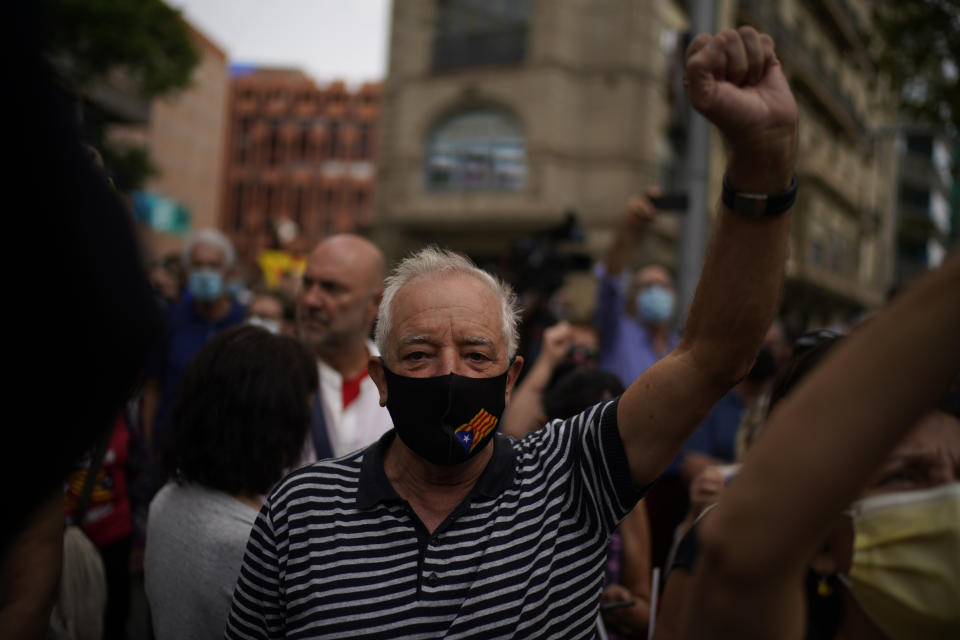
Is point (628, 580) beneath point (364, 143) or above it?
beneath

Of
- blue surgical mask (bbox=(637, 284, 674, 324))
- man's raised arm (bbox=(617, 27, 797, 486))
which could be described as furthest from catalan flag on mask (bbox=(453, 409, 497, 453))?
blue surgical mask (bbox=(637, 284, 674, 324))

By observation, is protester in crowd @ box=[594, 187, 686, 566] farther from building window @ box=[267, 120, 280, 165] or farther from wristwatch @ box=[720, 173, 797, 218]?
building window @ box=[267, 120, 280, 165]

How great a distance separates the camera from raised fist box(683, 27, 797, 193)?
1.30 meters

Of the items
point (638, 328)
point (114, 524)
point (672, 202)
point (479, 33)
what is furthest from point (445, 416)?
point (479, 33)

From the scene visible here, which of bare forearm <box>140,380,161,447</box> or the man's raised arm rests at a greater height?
the man's raised arm

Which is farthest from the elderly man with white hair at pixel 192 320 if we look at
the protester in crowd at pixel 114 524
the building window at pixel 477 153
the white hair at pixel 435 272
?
the building window at pixel 477 153

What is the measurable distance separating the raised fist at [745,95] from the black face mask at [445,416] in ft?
2.48

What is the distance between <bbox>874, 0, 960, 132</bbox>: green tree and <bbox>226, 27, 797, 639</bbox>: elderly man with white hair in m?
7.49

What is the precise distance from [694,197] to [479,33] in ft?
56.2

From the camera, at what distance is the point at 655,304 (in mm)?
4621

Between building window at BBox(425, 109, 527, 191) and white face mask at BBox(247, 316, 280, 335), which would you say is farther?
building window at BBox(425, 109, 527, 191)

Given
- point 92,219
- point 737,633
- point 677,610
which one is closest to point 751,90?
point 737,633

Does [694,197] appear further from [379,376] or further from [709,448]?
[379,376]

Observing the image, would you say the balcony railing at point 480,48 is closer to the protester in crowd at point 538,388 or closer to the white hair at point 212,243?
the white hair at point 212,243
